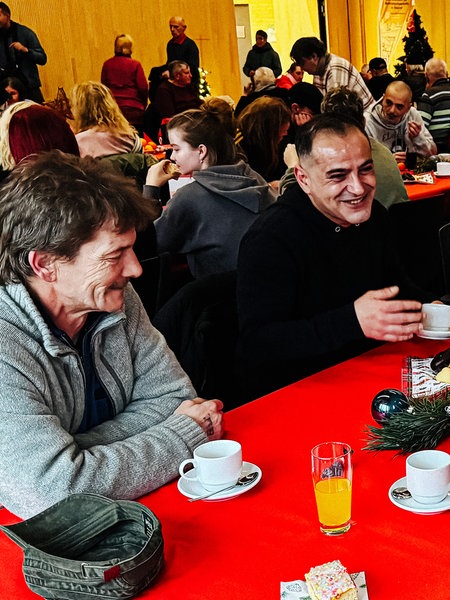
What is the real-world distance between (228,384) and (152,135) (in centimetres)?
762

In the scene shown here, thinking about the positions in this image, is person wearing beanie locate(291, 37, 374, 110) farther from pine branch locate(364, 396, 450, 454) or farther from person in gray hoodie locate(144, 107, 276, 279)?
pine branch locate(364, 396, 450, 454)

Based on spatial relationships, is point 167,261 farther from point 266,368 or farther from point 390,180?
point 390,180

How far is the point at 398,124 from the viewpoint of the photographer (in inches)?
239

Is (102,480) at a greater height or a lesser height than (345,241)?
lesser

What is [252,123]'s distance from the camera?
184 inches

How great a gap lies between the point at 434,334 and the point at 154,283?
1.01 metres

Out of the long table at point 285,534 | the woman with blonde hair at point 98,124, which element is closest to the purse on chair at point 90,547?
the long table at point 285,534

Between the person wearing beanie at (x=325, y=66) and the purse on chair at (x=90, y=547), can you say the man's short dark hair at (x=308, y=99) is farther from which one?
the purse on chair at (x=90, y=547)

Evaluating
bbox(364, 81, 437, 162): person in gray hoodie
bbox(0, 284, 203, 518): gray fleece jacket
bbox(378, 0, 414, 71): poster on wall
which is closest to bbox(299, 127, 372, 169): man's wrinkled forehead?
bbox(0, 284, 203, 518): gray fleece jacket

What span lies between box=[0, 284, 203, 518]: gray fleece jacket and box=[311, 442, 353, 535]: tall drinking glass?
1.09ft

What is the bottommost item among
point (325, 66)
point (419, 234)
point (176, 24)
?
point (419, 234)

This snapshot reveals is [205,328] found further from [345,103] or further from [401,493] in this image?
[345,103]

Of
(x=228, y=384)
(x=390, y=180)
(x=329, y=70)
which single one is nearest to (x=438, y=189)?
(x=390, y=180)

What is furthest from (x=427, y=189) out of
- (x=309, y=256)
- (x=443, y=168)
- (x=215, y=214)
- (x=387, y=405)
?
(x=387, y=405)
